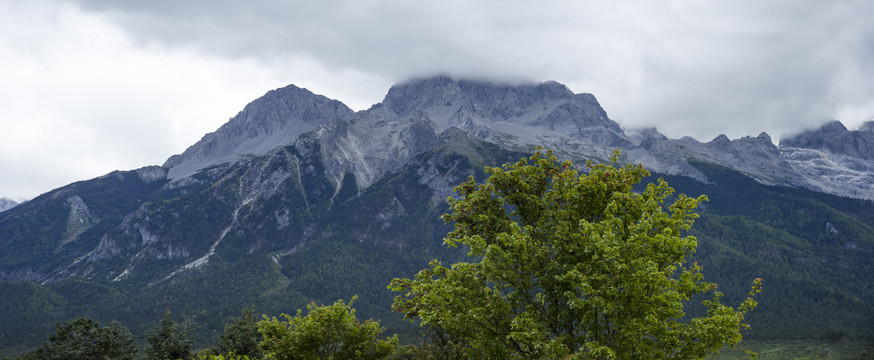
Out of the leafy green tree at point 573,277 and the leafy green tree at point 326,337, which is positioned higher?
the leafy green tree at point 573,277

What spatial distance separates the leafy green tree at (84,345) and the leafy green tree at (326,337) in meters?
69.1

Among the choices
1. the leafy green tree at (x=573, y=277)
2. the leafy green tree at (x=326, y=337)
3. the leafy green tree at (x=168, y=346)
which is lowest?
the leafy green tree at (x=168, y=346)

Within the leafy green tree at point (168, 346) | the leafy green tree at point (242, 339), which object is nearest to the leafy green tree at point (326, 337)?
the leafy green tree at point (242, 339)

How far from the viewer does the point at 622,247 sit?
53.2 feet

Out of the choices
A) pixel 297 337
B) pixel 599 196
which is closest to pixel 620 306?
pixel 599 196

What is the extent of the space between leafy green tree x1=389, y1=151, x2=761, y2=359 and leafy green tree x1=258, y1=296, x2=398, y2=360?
7127 mm

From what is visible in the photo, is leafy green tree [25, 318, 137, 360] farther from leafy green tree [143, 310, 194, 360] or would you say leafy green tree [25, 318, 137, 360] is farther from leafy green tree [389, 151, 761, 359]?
leafy green tree [389, 151, 761, 359]

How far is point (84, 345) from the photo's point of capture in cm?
8038

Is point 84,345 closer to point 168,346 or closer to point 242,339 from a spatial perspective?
point 168,346

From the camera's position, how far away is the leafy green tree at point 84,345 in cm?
7800

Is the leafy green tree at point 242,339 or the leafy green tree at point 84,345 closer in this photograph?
the leafy green tree at point 242,339

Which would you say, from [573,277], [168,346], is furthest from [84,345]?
[573,277]

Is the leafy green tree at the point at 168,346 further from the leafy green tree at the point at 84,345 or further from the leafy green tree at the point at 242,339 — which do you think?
the leafy green tree at the point at 242,339

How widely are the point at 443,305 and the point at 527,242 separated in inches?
158
